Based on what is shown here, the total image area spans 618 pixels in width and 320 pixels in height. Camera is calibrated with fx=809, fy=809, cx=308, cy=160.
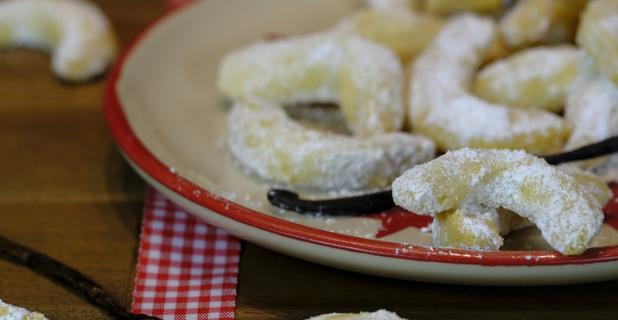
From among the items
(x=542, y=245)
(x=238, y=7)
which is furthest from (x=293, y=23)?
(x=542, y=245)

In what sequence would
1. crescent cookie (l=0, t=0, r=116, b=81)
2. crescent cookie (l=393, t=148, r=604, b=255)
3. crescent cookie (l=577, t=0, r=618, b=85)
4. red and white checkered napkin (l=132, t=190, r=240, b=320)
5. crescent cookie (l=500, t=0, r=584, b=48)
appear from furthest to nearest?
1. crescent cookie (l=0, t=0, r=116, b=81)
2. crescent cookie (l=500, t=0, r=584, b=48)
3. crescent cookie (l=577, t=0, r=618, b=85)
4. red and white checkered napkin (l=132, t=190, r=240, b=320)
5. crescent cookie (l=393, t=148, r=604, b=255)

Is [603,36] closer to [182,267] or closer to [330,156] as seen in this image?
[330,156]

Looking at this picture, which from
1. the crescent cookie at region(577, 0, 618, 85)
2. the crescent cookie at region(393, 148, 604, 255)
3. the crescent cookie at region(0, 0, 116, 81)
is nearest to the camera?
the crescent cookie at region(393, 148, 604, 255)

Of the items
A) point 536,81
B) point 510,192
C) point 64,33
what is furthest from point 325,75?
point 64,33

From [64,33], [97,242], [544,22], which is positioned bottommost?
[97,242]

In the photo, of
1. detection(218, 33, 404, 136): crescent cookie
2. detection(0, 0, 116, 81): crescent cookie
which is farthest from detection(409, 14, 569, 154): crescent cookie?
detection(0, 0, 116, 81): crescent cookie

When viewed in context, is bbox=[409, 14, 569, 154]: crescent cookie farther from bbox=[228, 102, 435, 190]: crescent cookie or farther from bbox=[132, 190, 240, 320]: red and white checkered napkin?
bbox=[132, 190, 240, 320]: red and white checkered napkin
